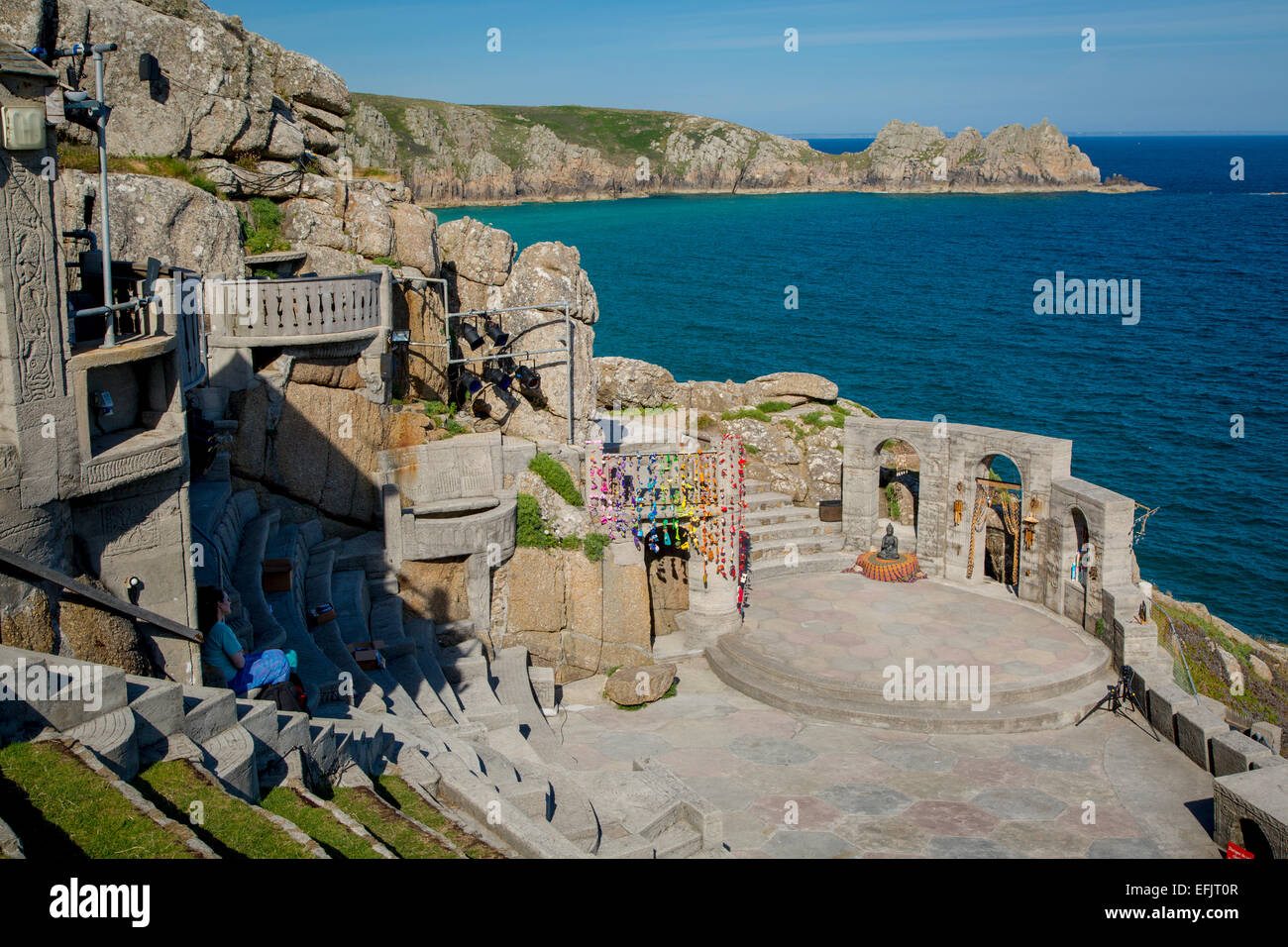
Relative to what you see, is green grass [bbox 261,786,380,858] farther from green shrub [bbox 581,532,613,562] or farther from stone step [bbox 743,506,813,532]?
stone step [bbox 743,506,813,532]

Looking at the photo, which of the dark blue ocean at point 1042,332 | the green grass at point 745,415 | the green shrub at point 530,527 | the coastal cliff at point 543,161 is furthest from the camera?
the coastal cliff at point 543,161

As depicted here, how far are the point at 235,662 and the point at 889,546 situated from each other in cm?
1666

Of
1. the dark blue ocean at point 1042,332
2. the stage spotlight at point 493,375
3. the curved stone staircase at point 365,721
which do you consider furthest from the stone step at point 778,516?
the dark blue ocean at point 1042,332

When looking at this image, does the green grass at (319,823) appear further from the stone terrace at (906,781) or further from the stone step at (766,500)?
the stone step at (766,500)

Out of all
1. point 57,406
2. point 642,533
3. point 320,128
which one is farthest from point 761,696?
point 320,128

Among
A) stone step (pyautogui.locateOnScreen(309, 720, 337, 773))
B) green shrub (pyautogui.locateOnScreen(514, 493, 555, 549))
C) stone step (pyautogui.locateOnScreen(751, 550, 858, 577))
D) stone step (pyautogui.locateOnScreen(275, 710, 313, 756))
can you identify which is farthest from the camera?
stone step (pyautogui.locateOnScreen(751, 550, 858, 577))

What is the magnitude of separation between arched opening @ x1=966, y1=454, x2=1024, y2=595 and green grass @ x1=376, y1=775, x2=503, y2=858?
54.8ft

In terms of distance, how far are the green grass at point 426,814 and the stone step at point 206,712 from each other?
211 centimetres

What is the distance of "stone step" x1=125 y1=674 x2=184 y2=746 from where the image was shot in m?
9.91

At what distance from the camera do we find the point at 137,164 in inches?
919

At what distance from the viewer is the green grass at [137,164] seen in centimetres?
2216

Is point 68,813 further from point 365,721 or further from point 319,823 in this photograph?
point 365,721

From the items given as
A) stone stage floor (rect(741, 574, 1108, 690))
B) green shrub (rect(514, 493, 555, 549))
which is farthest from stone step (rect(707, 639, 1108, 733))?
green shrub (rect(514, 493, 555, 549))

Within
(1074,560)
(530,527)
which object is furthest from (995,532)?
(530,527)
